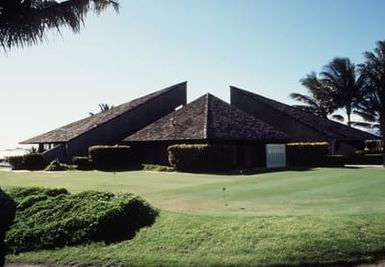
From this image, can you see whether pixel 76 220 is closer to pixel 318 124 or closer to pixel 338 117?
pixel 318 124

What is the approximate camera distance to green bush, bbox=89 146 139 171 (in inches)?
1485

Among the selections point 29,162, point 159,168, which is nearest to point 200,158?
point 159,168

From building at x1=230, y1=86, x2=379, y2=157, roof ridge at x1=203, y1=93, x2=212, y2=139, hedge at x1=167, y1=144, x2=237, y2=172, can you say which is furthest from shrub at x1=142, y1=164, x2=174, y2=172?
building at x1=230, y1=86, x2=379, y2=157

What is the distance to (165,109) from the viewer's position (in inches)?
1998

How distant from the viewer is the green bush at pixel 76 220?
11328mm

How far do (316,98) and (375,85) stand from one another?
8.08m

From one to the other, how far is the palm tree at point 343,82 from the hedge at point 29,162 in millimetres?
35004

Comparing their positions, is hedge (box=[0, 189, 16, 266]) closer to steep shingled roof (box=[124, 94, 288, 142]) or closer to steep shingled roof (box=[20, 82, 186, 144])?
steep shingled roof (box=[124, 94, 288, 142])

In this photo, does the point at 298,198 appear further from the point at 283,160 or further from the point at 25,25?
the point at 283,160

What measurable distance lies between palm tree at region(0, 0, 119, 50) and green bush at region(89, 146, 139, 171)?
2909 centimetres

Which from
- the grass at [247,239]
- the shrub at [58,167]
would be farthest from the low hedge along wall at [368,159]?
the grass at [247,239]

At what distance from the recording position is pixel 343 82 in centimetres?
6141

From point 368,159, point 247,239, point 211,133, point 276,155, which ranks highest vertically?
point 211,133

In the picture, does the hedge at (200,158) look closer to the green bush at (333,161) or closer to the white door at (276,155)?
the white door at (276,155)
